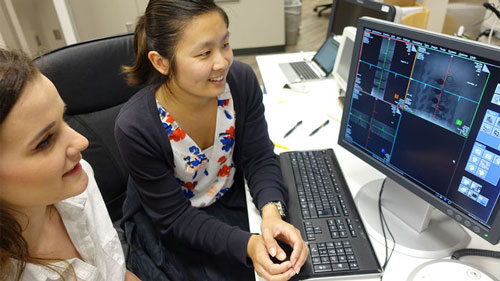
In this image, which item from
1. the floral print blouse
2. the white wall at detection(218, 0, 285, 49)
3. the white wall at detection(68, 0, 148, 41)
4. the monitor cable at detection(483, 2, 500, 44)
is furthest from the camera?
the white wall at detection(218, 0, 285, 49)

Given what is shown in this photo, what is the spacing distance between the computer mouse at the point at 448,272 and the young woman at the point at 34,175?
0.73 meters

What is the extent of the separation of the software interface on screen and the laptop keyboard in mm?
893

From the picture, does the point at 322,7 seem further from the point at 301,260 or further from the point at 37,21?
the point at 301,260

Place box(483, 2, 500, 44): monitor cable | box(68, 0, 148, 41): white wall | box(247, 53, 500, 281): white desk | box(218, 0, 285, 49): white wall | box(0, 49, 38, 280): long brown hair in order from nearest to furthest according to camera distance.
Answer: box(0, 49, 38, 280): long brown hair < box(247, 53, 500, 281): white desk < box(483, 2, 500, 44): monitor cable < box(68, 0, 148, 41): white wall < box(218, 0, 285, 49): white wall

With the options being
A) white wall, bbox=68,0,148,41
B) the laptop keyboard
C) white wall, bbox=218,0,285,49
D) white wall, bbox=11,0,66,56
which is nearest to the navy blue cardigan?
the laptop keyboard

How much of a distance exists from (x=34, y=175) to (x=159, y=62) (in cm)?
52

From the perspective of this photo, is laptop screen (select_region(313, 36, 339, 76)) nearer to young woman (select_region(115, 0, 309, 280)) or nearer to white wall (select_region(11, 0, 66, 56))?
young woman (select_region(115, 0, 309, 280))

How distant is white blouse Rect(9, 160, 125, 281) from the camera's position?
74 cm

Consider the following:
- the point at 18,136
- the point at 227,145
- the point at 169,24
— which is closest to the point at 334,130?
the point at 227,145

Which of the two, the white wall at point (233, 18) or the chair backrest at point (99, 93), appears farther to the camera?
the white wall at point (233, 18)

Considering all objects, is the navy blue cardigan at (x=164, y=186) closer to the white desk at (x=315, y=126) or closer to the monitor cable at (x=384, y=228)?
the white desk at (x=315, y=126)

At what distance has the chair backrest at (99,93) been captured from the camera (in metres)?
1.04

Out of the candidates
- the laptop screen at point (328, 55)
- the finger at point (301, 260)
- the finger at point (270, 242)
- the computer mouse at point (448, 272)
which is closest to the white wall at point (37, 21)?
the laptop screen at point (328, 55)

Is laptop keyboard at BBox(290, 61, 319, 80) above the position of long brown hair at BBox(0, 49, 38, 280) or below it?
below
